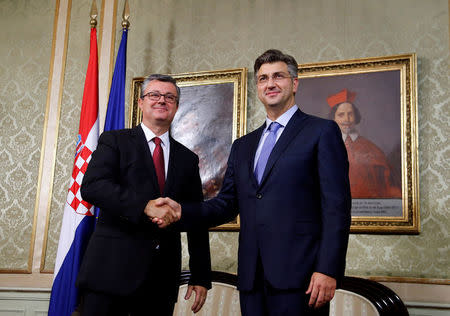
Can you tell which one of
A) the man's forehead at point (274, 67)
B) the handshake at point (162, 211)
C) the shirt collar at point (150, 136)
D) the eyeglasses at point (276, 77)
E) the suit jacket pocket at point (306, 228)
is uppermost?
the man's forehead at point (274, 67)

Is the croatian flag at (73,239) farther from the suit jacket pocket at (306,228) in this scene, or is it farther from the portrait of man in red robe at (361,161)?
the suit jacket pocket at (306,228)

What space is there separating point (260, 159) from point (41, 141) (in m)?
2.62

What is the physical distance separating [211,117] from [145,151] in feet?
4.91

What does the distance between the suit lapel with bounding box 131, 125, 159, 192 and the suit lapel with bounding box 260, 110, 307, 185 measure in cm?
52

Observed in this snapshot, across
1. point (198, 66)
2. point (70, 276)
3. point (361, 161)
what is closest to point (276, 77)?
point (361, 161)

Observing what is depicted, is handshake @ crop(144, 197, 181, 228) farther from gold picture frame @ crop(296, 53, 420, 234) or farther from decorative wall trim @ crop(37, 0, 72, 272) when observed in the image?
decorative wall trim @ crop(37, 0, 72, 272)

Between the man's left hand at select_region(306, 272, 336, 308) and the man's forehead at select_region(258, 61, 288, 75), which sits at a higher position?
the man's forehead at select_region(258, 61, 288, 75)

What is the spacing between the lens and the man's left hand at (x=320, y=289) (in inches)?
66.2

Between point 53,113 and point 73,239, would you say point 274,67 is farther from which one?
point 53,113

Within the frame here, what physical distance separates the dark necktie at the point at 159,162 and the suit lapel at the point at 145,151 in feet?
0.12

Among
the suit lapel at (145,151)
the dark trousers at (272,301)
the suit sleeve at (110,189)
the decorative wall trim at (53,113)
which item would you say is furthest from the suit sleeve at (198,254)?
the decorative wall trim at (53,113)

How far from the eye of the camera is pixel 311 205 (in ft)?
6.05

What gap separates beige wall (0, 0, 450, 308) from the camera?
3.12m

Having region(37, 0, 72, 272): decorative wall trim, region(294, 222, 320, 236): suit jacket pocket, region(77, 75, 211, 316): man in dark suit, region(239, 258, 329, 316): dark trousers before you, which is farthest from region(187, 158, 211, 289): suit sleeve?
region(37, 0, 72, 272): decorative wall trim
